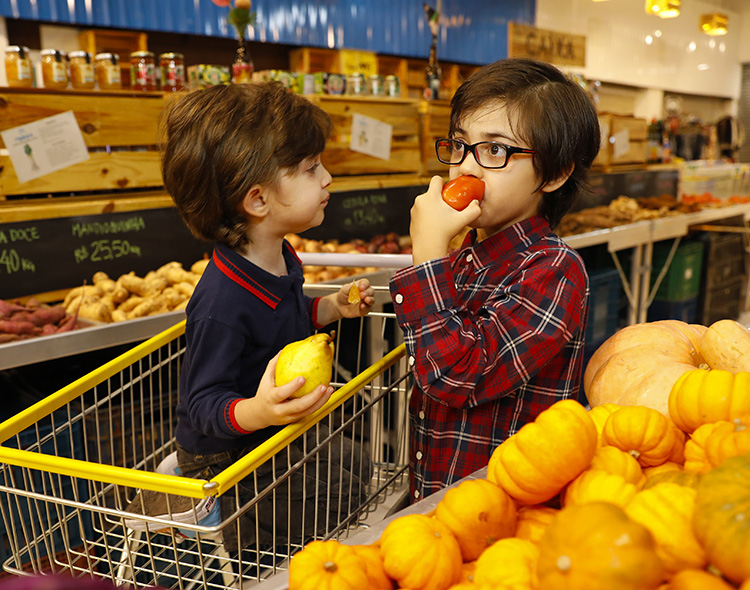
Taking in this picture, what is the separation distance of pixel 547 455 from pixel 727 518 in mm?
274

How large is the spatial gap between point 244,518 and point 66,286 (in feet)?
6.82

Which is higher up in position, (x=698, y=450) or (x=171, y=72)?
(x=171, y=72)

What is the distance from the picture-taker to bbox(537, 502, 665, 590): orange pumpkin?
0.66m

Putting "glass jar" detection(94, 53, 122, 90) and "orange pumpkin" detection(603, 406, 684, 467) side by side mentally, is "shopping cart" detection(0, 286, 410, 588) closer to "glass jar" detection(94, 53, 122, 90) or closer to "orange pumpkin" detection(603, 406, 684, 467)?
"orange pumpkin" detection(603, 406, 684, 467)

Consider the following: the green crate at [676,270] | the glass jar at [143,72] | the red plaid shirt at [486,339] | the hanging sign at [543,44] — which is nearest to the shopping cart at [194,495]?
the red plaid shirt at [486,339]

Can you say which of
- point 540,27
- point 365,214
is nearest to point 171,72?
point 365,214

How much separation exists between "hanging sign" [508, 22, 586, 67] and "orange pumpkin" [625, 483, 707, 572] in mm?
6726

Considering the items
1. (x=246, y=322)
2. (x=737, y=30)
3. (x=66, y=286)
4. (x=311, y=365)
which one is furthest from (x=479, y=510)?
(x=737, y=30)

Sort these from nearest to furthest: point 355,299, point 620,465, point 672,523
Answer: point 672,523 < point 620,465 < point 355,299

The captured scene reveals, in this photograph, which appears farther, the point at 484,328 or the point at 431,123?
the point at 431,123

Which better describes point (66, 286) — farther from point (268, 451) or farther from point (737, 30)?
point (737, 30)

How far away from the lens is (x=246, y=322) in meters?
1.49

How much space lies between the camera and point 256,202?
155cm

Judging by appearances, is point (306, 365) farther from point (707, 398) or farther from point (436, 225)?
point (707, 398)
